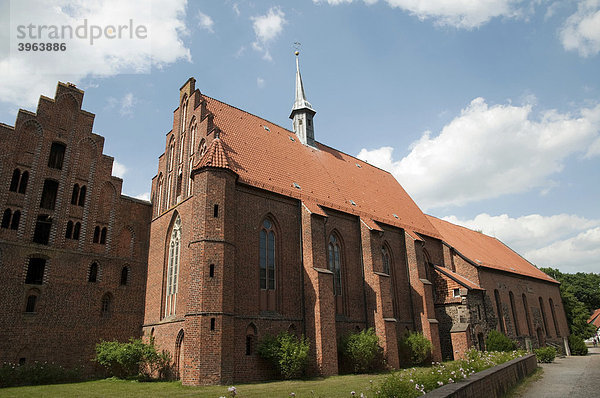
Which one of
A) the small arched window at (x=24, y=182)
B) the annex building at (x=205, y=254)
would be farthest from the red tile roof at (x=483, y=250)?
the small arched window at (x=24, y=182)

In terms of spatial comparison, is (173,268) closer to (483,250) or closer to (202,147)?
(202,147)

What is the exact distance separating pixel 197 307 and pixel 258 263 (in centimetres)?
393

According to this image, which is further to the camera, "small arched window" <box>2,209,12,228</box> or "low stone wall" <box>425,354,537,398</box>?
"small arched window" <box>2,209,12,228</box>

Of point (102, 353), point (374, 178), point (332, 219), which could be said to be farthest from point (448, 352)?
point (102, 353)

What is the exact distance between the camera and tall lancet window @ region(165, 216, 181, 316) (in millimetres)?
19453

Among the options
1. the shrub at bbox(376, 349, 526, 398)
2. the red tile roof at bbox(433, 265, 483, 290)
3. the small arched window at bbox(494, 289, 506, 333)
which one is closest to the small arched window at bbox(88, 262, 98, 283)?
the shrub at bbox(376, 349, 526, 398)

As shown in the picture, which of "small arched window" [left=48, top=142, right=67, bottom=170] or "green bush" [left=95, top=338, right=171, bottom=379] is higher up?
"small arched window" [left=48, top=142, right=67, bottom=170]

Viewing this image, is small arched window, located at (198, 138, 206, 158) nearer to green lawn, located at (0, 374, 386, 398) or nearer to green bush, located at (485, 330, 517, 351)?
green lawn, located at (0, 374, 386, 398)

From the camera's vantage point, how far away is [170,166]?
77.4 feet

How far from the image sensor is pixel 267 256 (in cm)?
1994

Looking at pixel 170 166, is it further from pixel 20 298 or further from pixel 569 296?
pixel 569 296

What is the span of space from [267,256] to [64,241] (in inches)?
378

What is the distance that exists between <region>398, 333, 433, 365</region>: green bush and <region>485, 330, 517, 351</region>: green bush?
443 cm

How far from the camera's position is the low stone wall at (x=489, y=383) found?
25.4ft
